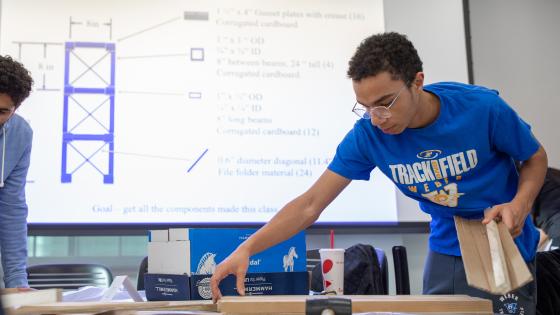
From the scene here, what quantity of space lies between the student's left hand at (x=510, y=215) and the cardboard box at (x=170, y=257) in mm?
665

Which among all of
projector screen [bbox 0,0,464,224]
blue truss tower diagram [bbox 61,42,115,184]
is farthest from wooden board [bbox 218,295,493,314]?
blue truss tower diagram [bbox 61,42,115,184]

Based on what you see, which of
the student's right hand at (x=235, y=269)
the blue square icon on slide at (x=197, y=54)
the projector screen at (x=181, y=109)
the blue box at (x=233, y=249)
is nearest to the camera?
the student's right hand at (x=235, y=269)

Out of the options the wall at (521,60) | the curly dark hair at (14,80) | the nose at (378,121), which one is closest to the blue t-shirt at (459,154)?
the nose at (378,121)

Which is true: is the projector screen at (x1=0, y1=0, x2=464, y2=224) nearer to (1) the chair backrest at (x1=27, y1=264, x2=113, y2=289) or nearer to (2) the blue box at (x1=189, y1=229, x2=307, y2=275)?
(1) the chair backrest at (x1=27, y1=264, x2=113, y2=289)

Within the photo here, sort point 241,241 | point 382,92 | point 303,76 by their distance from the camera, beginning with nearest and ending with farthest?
point 382,92 < point 241,241 < point 303,76

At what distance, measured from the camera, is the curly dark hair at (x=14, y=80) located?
1644 millimetres

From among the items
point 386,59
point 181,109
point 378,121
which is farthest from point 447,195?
point 181,109

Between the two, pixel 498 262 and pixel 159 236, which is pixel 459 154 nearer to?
pixel 498 262

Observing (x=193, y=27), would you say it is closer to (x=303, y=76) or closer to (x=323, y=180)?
(x=303, y=76)

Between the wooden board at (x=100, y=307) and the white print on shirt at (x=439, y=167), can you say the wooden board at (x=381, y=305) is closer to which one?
the wooden board at (x=100, y=307)

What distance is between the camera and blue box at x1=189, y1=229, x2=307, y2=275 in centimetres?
137

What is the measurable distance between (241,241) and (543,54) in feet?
9.56

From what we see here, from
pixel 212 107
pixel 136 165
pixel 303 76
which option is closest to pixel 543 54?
pixel 303 76

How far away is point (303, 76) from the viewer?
3193mm
